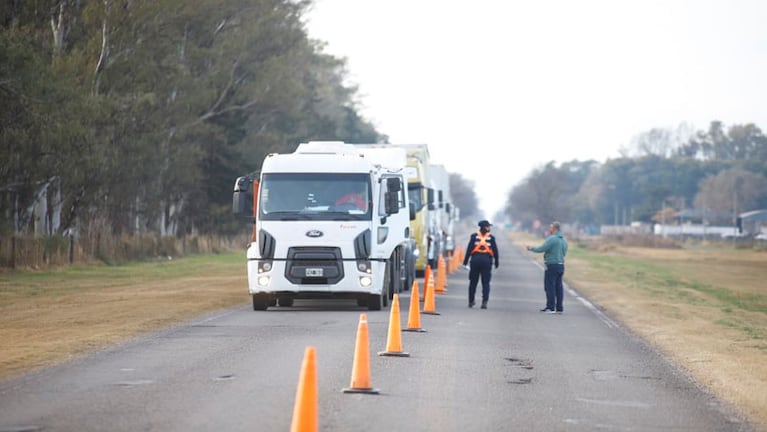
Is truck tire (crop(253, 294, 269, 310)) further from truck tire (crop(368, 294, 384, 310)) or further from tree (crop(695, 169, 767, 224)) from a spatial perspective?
tree (crop(695, 169, 767, 224))

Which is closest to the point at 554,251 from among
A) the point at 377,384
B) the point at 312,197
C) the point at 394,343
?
the point at 312,197

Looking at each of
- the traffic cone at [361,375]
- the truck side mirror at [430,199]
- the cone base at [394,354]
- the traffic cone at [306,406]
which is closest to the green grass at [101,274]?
Answer: the truck side mirror at [430,199]

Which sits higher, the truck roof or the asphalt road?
the truck roof

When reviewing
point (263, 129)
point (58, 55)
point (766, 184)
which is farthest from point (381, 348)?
point (766, 184)

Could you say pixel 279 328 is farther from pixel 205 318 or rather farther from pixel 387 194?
pixel 387 194

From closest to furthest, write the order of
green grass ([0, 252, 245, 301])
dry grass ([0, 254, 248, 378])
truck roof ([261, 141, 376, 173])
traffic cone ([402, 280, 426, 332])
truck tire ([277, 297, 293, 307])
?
1. dry grass ([0, 254, 248, 378])
2. traffic cone ([402, 280, 426, 332])
3. truck roof ([261, 141, 376, 173])
4. truck tire ([277, 297, 293, 307])
5. green grass ([0, 252, 245, 301])

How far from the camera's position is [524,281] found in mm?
45156

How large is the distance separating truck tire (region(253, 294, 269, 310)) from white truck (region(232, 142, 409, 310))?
2cm

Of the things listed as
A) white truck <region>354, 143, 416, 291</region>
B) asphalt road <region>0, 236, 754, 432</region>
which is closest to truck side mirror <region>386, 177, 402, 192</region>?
asphalt road <region>0, 236, 754, 432</region>

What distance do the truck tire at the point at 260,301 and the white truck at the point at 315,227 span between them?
0.02 meters

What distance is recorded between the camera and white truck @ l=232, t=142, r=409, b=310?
1032 inches

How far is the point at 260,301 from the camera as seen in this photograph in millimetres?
27141

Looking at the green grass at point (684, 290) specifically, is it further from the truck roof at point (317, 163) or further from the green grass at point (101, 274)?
the green grass at point (101, 274)

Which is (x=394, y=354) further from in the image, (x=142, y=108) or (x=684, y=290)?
(x=142, y=108)
